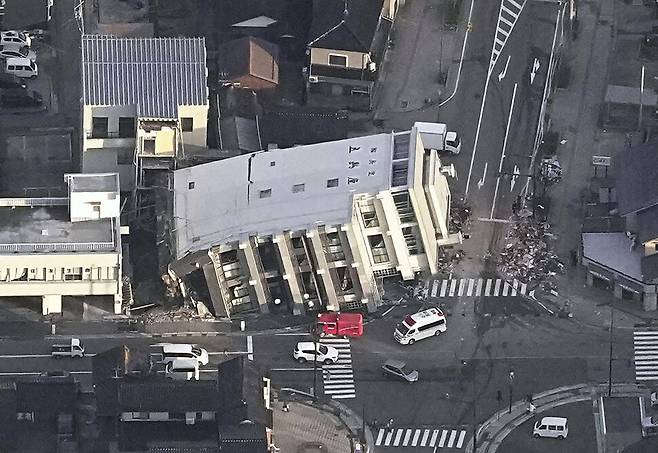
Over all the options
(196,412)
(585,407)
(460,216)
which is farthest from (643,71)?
(196,412)

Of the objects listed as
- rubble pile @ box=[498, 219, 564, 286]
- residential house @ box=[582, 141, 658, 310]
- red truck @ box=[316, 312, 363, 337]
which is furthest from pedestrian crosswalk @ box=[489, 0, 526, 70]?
red truck @ box=[316, 312, 363, 337]

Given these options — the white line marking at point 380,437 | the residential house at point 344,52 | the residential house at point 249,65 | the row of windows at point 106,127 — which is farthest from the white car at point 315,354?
the residential house at point 249,65

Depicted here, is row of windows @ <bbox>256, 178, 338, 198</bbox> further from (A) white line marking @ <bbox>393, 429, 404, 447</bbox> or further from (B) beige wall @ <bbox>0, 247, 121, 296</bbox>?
(A) white line marking @ <bbox>393, 429, 404, 447</bbox>

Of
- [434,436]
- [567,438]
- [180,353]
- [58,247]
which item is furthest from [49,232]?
[567,438]

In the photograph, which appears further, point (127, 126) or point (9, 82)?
point (9, 82)

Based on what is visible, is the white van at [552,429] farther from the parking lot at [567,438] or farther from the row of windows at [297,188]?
the row of windows at [297,188]

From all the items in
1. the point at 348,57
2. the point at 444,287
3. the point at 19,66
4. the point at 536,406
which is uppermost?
the point at 348,57

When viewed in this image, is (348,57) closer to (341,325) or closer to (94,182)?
(94,182)
